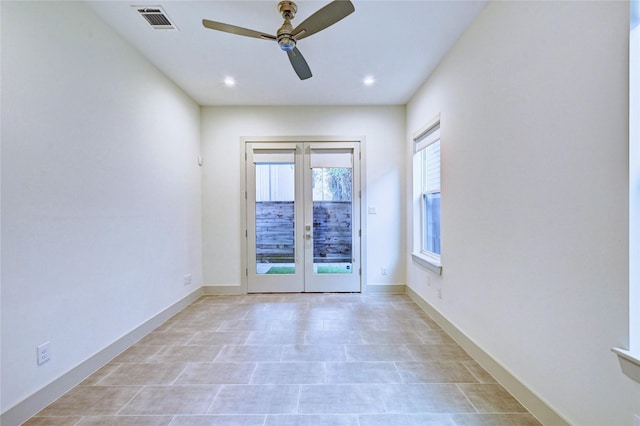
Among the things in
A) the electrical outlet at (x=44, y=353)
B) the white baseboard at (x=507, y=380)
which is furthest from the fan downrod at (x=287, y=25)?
the white baseboard at (x=507, y=380)

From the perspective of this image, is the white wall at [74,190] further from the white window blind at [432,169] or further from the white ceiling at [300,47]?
the white window blind at [432,169]

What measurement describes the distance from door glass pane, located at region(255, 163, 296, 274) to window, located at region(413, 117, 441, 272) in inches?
69.8

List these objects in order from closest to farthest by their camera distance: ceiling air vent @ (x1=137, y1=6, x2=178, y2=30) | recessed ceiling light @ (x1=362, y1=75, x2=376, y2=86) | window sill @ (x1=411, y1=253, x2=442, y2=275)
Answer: ceiling air vent @ (x1=137, y1=6, x2=178, y2=30), window sill @ (x1=411, y1=253, x2=442, y2=275), recessed ceiling light @ (x1=362, y1=75, x2=376, y2=86)

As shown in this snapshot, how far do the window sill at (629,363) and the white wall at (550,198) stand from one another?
0.05 m

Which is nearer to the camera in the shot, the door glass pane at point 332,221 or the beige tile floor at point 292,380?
→ the beige tile floor at point 292,380

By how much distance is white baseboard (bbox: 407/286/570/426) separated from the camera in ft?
4.99

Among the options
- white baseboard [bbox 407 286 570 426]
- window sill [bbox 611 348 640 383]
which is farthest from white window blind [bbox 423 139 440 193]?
window sill [bbox 611 348 640 383]

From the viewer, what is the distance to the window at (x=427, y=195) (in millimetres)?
3191

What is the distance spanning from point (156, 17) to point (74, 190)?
1496 millimetres

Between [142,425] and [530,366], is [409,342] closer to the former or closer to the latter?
[530,366]

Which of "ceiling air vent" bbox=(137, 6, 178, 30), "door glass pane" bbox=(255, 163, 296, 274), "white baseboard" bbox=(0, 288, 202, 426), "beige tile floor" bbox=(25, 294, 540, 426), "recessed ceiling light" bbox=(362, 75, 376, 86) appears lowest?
"beige tile floor" bbox=(25, 294, 540, 426)

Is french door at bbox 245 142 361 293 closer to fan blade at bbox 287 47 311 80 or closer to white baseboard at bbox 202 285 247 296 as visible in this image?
white baseboard at bbox 202 285 247 296

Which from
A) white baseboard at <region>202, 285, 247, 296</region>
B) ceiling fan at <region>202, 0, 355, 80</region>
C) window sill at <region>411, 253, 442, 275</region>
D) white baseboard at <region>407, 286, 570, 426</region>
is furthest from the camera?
white baseboard at <region>202, 285, 247, 296</region>

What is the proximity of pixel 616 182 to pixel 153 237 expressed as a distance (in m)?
3.49
